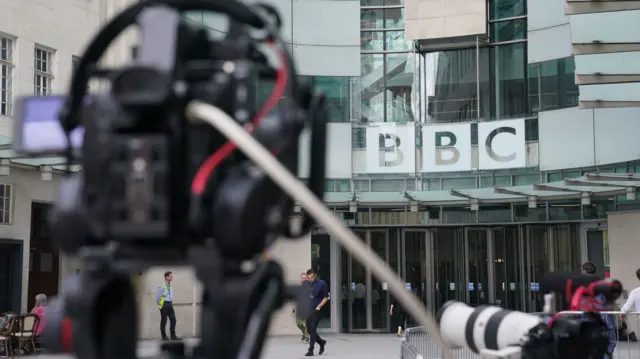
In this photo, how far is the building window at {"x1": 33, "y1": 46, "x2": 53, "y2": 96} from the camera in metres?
23.1

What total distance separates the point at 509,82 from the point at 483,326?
2206 cm

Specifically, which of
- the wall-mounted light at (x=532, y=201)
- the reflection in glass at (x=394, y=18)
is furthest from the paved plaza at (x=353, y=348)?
the reflection in glass at (x=394, y=18)

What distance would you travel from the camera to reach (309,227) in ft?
13.9

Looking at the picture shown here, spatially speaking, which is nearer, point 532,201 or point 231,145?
point 231,145

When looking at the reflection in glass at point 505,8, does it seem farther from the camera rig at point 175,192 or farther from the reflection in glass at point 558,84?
the camera rig at point 175,192

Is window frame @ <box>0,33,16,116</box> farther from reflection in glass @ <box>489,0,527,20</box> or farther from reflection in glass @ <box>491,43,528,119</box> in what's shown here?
reflection in glass @ <box>489,0,527,20</box>

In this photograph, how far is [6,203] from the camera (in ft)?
72.9

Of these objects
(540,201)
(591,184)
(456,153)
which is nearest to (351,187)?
(456,153)

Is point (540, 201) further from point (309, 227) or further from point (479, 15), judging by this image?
point (309, 227)

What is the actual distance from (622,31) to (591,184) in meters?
5.66

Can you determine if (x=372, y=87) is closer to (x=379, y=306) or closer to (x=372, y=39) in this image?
(x=372, y=39)

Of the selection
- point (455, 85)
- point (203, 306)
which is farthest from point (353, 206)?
point (203, 306)

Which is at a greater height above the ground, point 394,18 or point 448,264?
point 394,18

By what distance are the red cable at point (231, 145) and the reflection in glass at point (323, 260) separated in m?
23.4
